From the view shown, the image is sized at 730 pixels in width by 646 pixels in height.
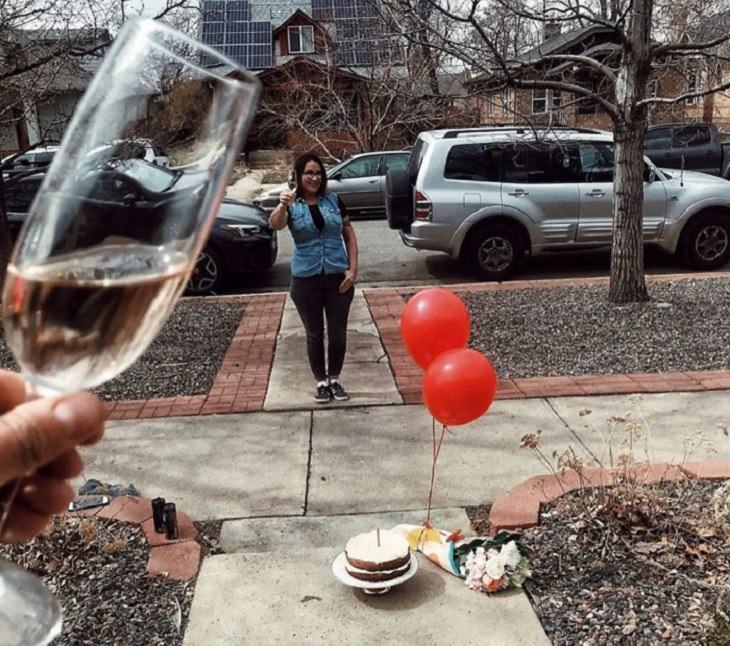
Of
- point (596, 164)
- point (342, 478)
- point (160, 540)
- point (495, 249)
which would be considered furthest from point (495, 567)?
point (596, 164)

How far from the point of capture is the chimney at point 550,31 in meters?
7.03

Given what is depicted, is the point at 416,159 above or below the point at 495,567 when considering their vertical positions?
above

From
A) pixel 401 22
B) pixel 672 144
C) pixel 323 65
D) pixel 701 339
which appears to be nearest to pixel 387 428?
pixel 701 339

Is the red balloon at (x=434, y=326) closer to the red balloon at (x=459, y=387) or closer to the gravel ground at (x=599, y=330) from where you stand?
the red balloon at (x=459, y=387)

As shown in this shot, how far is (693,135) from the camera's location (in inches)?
564

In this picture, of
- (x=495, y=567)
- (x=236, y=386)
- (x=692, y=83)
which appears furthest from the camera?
(x=692, y=83)

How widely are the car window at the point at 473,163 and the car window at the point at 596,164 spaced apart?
1157mm

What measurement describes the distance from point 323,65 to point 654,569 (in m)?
18.1

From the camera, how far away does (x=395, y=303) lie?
8195mm

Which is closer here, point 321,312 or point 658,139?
point 321,312

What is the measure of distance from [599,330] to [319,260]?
296cm

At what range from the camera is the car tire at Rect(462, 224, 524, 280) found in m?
9.78

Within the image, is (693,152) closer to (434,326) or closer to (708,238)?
(708,238)

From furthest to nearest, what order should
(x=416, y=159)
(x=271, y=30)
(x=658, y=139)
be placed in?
1. (x=271, y=30)
2. (x=658, y=139)
3. (x=416, y=159)
